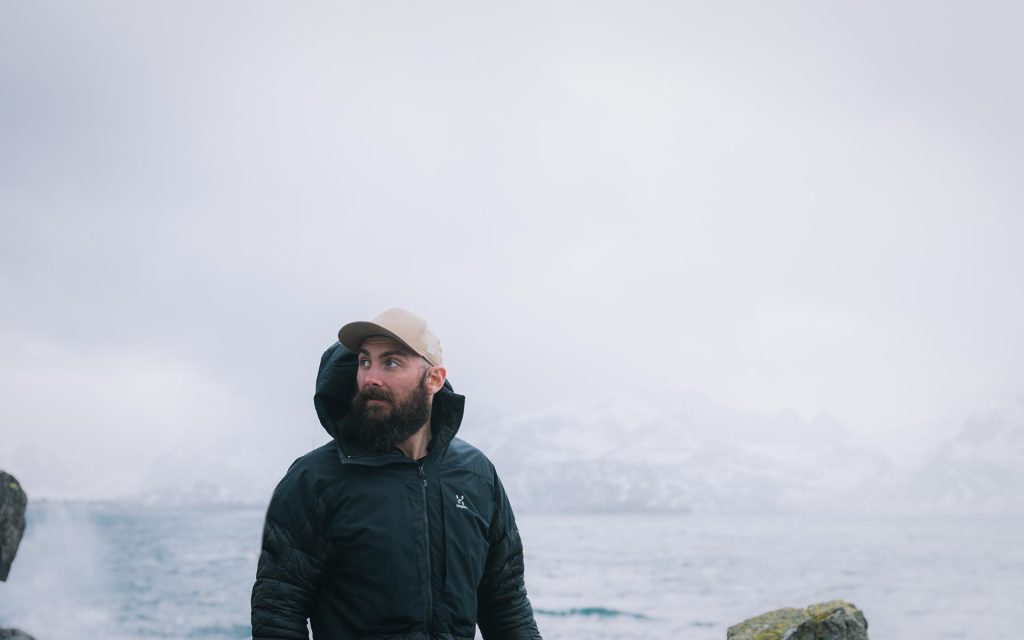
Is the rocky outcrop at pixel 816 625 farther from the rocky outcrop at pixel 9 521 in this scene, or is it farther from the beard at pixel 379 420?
the rocky outcrop at pixel 9 521

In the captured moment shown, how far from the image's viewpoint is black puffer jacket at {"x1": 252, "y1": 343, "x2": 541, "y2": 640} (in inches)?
127

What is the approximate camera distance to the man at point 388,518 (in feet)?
10.7

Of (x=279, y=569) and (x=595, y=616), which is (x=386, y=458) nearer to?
(x=279, y=569)

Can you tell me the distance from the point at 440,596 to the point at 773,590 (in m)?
67.1

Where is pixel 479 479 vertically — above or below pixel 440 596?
above

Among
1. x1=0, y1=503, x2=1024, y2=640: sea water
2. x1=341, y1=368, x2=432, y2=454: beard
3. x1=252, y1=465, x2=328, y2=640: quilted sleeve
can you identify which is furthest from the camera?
x1=0, y1=503, x2=1024, y2=640: sea water

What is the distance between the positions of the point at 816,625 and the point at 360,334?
7.64m

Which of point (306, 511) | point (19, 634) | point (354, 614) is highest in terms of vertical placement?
point (306, 511)

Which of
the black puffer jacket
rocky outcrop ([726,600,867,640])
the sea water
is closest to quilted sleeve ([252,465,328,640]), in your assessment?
the black puffer jacket

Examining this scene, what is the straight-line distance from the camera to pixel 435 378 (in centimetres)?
370

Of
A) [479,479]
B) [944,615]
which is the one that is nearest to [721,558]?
[944,615]

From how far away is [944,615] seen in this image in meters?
48.1

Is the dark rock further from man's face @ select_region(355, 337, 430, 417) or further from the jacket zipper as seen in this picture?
the jacket zipper

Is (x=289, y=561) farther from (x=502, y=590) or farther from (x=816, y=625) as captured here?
(x=816, y=625)
